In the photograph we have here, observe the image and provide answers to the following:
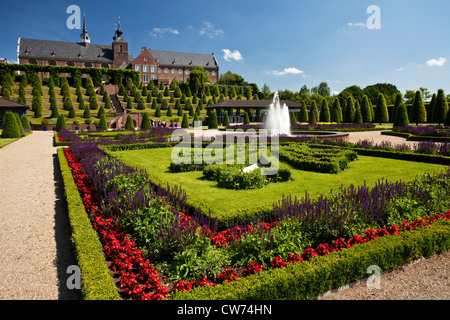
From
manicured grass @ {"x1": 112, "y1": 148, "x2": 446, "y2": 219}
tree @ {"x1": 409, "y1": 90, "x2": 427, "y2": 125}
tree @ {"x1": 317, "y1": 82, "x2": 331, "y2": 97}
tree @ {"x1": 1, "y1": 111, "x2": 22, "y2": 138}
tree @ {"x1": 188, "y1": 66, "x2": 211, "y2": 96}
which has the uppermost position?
tree @ {"x1": 317, "y1": 82, "x2": 331, "y2": 97}

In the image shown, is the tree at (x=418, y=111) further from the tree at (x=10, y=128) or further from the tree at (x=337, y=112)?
the tree at (x=10, y=128)

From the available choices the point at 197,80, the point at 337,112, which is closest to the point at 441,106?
the point at 337,112

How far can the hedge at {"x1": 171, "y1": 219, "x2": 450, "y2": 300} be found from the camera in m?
3.10

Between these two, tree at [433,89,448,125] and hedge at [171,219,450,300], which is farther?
tree at [433,89,448,125]

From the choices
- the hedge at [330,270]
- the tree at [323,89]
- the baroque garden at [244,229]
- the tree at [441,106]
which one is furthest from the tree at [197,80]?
the tree at [323,89]

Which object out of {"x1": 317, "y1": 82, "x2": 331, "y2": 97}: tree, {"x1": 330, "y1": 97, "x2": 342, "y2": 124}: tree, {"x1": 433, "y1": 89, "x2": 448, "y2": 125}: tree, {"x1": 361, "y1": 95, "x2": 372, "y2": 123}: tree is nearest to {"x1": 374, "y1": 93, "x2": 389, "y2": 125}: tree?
{"x1": 361, "y1": 95, "x2": 372, "y2": 123}: tree

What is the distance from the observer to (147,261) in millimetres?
3709

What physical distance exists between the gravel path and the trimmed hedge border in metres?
0.36

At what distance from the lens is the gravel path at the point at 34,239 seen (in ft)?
12.3

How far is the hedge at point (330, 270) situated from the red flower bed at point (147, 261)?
20cm

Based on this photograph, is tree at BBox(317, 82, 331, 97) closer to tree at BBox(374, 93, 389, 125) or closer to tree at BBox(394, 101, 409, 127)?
tree at BBox(374, 93, 389, 125)

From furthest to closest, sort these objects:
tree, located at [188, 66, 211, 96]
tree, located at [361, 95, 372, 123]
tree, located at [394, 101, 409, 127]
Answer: tree, located at [188, 66, 211, 96] < tree, located at [361, 95, 372, 123] < tree, located at [394, 101, 409, 127]

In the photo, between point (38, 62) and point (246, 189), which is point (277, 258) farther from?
point (38, 62)
